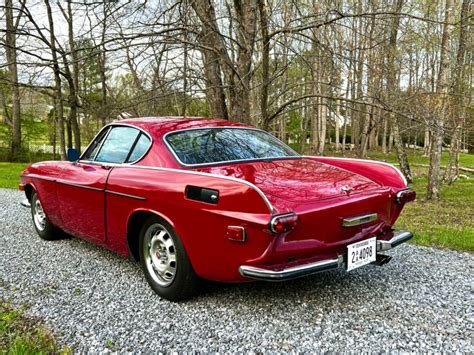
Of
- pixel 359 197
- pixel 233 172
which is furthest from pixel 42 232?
pixel 359 197

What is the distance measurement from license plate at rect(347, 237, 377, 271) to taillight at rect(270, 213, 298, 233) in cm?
62

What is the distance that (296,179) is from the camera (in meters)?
2.92

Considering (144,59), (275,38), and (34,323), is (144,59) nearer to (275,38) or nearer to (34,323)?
(275,38)

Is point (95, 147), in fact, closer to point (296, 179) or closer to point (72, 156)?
point (72, 156)

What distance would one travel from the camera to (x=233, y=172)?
2.93m

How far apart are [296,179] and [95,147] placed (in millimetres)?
2350

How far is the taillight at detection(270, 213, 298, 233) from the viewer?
2332 mm

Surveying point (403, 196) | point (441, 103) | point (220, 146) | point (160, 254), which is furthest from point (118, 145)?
point (441, 103)

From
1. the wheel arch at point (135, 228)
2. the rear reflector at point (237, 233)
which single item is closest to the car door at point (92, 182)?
the wheel arch at point (135, 228)

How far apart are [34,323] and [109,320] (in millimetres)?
501

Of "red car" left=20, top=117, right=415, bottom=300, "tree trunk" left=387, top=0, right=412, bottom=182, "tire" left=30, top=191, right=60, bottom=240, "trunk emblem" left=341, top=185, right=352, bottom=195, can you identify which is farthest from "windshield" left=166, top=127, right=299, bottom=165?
"tree trunk" left=387, top=0, right=412, bottom=182

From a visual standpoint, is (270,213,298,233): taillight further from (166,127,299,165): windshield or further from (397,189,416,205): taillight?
(397,189,416,205): taillight

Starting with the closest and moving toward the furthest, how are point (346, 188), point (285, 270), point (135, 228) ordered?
point (285, 270) < point (346, 188) < point (135, 228)

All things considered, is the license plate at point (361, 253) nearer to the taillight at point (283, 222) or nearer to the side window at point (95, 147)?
the taillight at point (283, 222)
